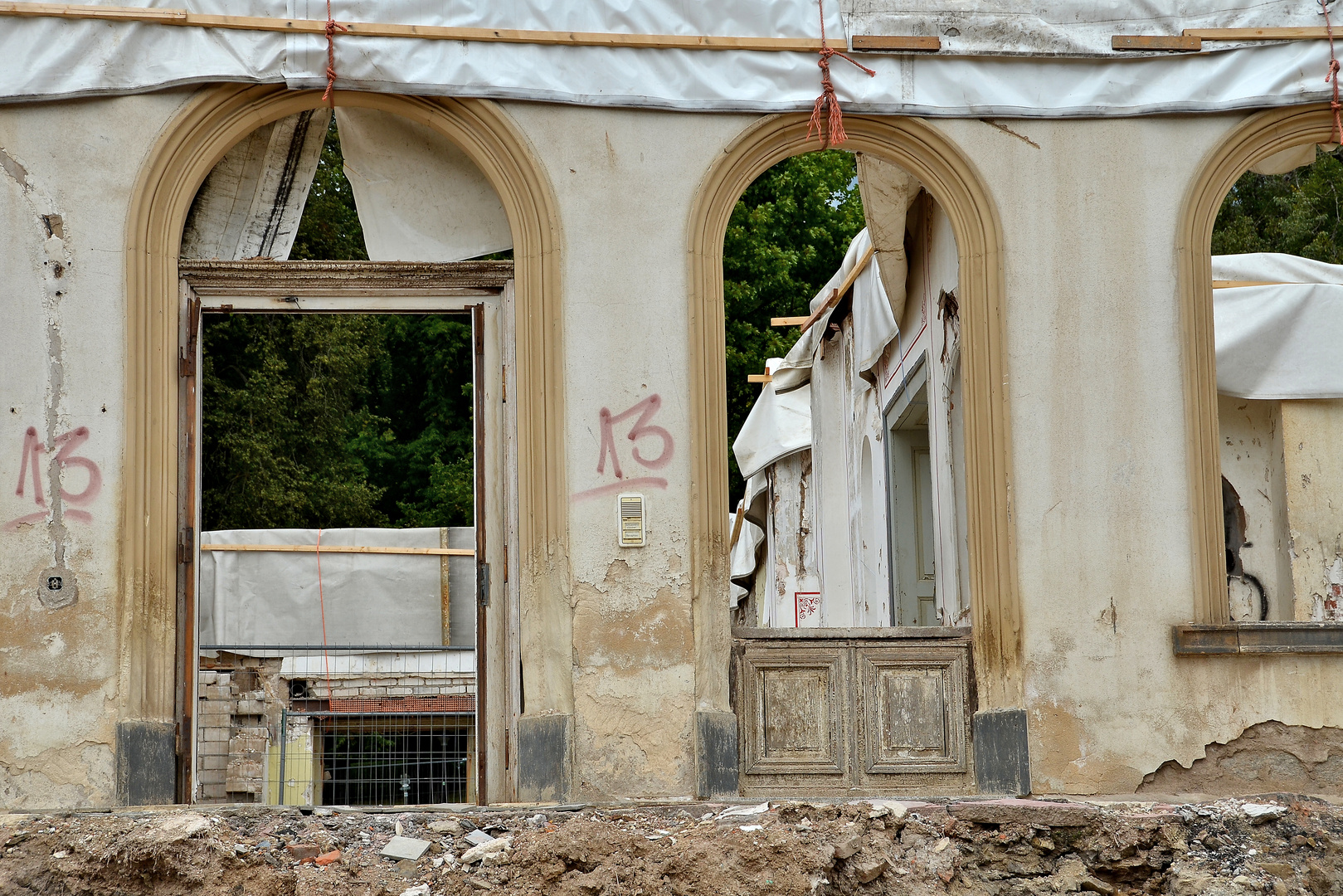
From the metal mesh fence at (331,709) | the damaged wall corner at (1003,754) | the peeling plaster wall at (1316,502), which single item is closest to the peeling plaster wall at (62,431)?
the damaged wall corner at (1003,754)

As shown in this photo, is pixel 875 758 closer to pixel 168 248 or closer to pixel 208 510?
pixel 168 248

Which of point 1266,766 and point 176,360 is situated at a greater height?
point 176,360

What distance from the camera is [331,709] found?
50.3 ft

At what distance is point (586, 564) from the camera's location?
757 centimetres

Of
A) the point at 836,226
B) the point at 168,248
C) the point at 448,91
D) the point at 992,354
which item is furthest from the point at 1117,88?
the point at 836,226

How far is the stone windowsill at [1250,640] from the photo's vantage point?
7.69 metres

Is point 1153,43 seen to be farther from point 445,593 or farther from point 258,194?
point 445,593

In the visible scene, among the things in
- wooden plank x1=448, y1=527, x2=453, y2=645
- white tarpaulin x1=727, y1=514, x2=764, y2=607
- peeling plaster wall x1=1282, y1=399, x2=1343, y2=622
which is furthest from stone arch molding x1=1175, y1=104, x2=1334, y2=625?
white tarpaulin x1=727, y1=514, x2=764, y2=607

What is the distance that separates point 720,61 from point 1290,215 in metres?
14.6

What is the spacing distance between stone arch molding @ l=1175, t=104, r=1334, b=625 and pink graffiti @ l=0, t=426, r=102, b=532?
5.46 meters

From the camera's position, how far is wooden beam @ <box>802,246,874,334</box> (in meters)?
12.4

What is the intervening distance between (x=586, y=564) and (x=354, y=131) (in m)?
2.64

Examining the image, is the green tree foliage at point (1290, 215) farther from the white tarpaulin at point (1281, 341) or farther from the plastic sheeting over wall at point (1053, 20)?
the plastic sheeting over wall at point (1053, 20)

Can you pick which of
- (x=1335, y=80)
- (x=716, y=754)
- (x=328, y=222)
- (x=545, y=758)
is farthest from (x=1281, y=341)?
(x=328, y=222)
